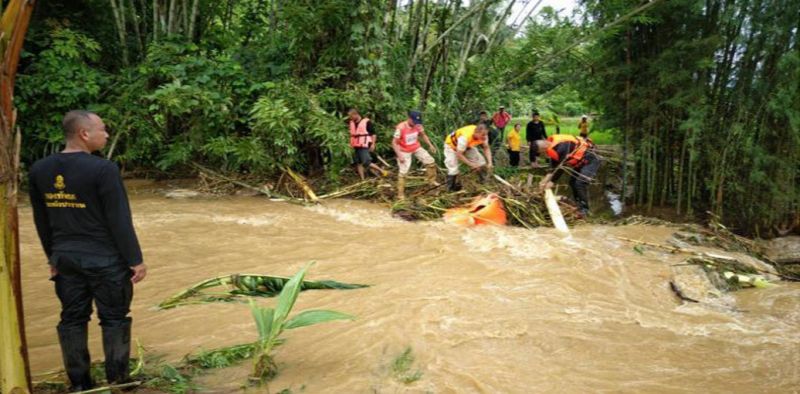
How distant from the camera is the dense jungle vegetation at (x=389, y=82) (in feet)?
28.3

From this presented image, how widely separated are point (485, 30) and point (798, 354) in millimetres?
9183

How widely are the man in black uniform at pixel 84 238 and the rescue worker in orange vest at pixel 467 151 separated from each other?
5948mm

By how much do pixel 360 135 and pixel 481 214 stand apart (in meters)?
2.64

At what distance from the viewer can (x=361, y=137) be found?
8930 mm

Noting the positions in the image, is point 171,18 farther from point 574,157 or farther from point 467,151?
point 574,157

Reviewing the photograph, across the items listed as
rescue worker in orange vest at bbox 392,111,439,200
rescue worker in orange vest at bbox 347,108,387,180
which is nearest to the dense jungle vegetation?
rescue worker in orange vest at bbox 347,108,387,180

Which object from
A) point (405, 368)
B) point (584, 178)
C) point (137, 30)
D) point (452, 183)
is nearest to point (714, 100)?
point (584, 178)

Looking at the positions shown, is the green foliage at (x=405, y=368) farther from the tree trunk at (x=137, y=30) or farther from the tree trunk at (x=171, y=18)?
the tree trunk at (x=137, y=30)

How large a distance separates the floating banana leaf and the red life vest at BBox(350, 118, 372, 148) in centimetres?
485

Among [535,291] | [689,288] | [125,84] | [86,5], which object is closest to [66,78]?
[125,84]

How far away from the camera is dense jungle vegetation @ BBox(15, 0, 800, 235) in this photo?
8633 mm

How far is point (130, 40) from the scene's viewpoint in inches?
404

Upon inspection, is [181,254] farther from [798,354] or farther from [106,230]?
[798,354]

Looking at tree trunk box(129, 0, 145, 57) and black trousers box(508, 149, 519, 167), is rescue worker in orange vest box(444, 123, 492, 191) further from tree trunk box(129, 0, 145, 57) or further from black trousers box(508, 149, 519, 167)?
tree trunk box(129, 0, 145, 57)
